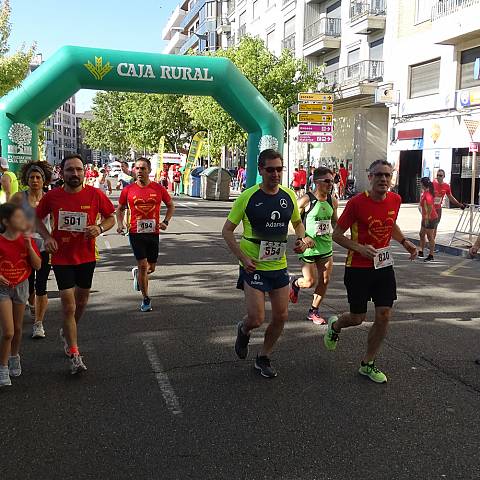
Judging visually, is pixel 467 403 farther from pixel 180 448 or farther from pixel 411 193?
pixel 411 193

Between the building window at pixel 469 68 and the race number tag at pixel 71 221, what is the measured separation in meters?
21.0

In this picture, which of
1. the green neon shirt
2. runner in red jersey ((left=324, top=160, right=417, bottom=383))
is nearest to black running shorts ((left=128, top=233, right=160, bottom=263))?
the green neon shirt

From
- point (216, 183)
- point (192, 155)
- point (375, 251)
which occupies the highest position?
point (192, 155)

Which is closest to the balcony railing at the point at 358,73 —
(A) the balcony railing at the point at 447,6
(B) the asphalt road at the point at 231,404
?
(A) the balcony railing at the point at 447,6

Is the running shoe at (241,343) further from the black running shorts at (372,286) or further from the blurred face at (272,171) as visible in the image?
the blurred face at (272,171)

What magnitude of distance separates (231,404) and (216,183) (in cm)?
2656

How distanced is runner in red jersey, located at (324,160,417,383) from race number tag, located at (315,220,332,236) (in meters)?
1.65

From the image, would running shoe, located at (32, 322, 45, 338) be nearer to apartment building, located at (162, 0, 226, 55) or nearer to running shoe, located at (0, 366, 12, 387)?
running shoe, located at (0, 366, 12, 387)

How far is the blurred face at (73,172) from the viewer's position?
15.0 feet

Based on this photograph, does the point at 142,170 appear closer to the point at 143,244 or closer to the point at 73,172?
the point at 143,244

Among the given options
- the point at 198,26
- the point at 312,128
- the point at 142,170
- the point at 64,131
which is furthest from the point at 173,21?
the point at 142,170

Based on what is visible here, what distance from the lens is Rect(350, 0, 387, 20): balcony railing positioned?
28922mm

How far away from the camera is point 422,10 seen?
85.2 feet

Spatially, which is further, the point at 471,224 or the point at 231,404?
the point at 471,224
